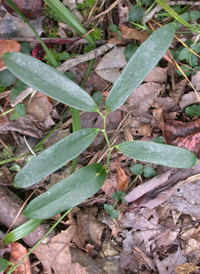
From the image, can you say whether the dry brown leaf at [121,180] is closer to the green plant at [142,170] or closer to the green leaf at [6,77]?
the green plant at [142,170]

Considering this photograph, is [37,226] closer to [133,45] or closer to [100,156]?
[100,156]

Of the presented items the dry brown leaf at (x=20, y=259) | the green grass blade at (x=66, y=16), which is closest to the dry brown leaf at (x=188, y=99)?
the green grass blade at (x=66, y=16)

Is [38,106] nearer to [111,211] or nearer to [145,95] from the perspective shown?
[145,95]

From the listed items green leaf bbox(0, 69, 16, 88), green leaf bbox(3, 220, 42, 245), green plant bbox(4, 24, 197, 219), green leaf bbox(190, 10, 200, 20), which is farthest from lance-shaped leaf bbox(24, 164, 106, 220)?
green leaf bbox(190, 10, 200, 20)

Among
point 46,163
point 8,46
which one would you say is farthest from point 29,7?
point 46,163

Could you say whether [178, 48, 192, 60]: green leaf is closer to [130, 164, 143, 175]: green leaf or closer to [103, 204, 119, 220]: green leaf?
[130, 164, 143, 175]: green leaf

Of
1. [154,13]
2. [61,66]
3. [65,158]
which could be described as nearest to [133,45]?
[154,13]
